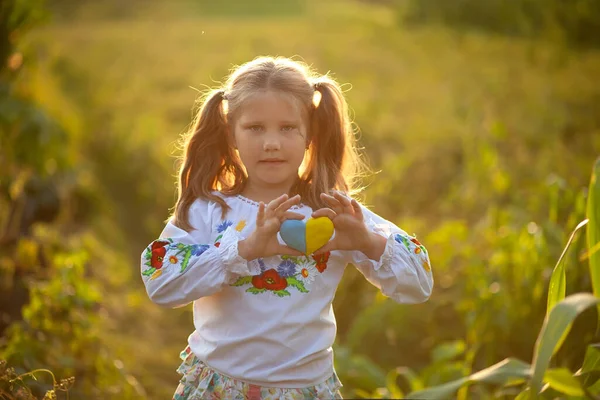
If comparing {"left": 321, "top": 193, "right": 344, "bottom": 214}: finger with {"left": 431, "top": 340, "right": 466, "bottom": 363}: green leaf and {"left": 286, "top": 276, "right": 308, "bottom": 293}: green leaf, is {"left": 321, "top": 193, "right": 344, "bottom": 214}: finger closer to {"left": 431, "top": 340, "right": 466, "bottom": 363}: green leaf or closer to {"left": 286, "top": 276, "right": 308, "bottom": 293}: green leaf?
{"left": 286, "top": 276, "right": 308, "bottom": 293}: green leaf

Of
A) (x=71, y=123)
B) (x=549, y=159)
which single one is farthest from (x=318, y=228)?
(x=71, y=123)

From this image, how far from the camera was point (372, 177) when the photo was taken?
194 inches

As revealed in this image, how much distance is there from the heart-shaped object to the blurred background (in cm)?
81

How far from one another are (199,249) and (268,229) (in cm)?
21

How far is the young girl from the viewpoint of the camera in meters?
1.89

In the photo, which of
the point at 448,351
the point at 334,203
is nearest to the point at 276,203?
the point at 334,203

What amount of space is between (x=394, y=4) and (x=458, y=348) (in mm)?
7504

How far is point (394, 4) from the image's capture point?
32.0 feet

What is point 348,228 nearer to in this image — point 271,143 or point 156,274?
point 271,143

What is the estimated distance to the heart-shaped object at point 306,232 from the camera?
1832 mm

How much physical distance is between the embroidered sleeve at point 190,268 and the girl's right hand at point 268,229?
29 millimetres

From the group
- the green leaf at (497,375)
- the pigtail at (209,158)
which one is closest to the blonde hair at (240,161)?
the pigtail at (209,158)

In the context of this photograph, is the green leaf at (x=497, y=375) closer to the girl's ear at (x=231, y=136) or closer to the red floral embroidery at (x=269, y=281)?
the red floral embroidery at (x=269, y=281)

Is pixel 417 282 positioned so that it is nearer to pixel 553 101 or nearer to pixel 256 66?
pixel 256 66
